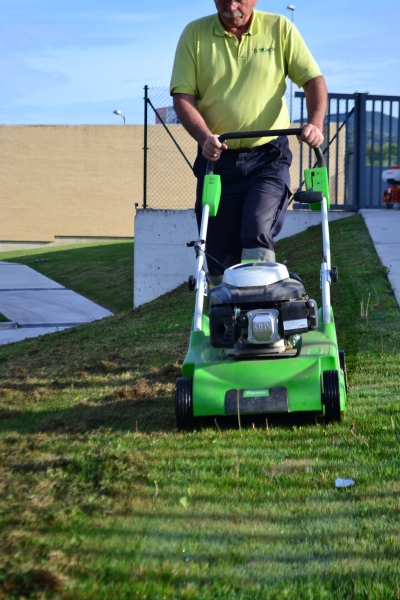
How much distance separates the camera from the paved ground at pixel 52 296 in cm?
906

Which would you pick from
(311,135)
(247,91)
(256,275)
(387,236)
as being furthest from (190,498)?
(387,236)

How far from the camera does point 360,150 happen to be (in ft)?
41.5

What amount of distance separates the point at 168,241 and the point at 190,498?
9.21m

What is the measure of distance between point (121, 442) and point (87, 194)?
3477cm

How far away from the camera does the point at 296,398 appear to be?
358 cm

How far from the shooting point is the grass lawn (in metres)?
2.14

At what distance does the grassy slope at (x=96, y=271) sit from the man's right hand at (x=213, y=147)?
11032mm

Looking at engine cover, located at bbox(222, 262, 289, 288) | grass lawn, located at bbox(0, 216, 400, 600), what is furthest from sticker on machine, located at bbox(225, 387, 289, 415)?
engine cover, located at bbox(222, 262, 289, 288)

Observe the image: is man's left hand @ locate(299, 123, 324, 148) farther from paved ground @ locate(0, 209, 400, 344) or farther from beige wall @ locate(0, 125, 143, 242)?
beige wall @ locate(0, 125, 143, 242)

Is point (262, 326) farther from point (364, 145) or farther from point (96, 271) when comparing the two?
point (96, 271)

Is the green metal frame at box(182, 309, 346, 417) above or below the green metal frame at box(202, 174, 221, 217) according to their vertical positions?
below

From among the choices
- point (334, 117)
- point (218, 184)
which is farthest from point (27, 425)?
point (334, 117)

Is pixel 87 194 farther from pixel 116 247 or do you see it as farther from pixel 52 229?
pixel 116 247

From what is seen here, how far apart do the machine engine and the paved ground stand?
10.9 ft
